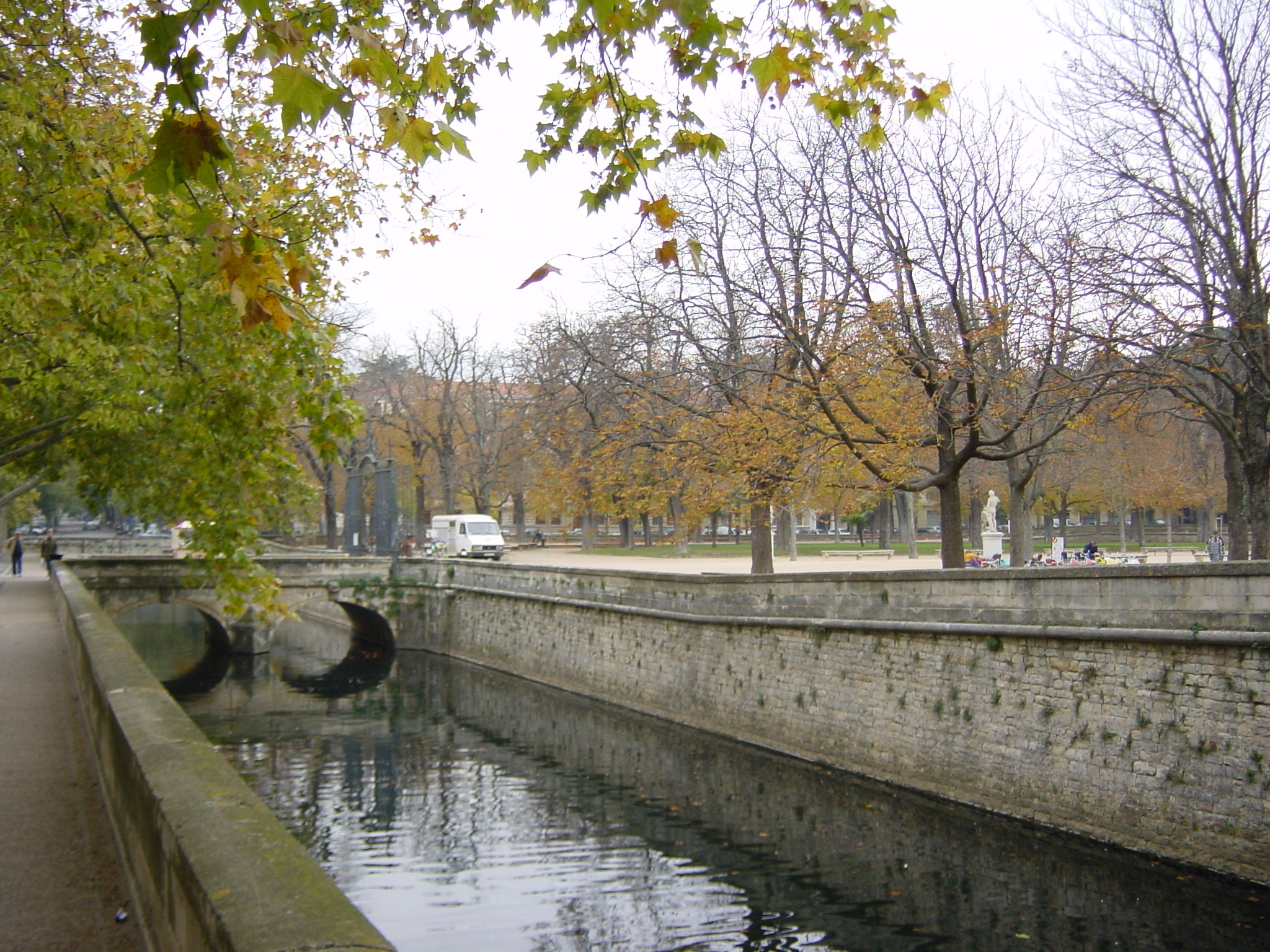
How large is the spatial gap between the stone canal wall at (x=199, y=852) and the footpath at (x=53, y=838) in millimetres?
133

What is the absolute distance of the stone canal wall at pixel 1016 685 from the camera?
1116 cm

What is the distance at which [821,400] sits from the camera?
762 inches

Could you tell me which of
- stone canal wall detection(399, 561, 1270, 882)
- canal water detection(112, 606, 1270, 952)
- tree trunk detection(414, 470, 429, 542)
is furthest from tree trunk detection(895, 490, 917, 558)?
tree trunk detection(414, 470, 429, 542)

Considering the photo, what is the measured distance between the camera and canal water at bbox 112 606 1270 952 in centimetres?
1059

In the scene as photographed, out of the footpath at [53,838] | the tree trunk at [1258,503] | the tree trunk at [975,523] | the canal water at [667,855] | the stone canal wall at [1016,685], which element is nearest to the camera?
the footpath at [53,838]

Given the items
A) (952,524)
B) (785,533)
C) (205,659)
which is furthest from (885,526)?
(952,524)

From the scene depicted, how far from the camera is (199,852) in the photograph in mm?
3912

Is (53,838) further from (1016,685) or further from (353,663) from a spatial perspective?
(353,663)

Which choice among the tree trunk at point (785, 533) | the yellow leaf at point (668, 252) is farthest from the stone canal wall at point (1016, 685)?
the tree trunk at point (785, 533)

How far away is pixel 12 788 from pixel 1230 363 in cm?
Answer: 1776

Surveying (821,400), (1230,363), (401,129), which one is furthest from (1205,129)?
(401,129)

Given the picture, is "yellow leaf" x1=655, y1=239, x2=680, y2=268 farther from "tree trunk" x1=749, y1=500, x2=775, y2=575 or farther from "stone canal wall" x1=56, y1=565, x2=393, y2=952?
"tree trunk" x1=749, y1=500, x2=775, y2=575

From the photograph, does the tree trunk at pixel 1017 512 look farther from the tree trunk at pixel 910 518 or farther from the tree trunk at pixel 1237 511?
the tree trunk at pixel 910 518

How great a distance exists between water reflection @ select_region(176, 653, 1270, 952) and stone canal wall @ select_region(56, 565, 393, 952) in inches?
193
